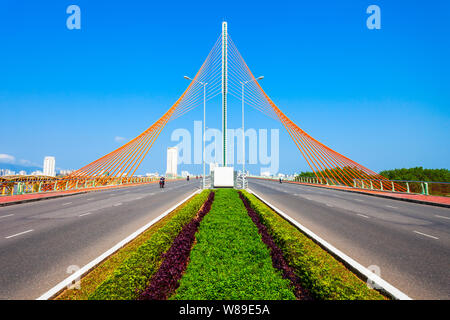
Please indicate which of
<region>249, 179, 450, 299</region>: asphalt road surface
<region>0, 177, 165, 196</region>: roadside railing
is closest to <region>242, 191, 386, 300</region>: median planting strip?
<region>249, 179, 450, 299</region>: asphalt road surface

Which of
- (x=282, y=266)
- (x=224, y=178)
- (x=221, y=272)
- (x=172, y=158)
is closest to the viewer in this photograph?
(x=221, y=272)

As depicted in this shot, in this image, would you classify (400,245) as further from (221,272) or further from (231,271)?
(221,272)

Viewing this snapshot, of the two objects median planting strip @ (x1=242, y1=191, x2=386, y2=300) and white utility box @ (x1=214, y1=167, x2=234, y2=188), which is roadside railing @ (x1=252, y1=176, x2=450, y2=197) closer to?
white utility box @ (x1=214, y1=167, x2=234, y2=188)

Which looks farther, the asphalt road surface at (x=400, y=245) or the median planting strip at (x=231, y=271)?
the asphalt road surface at (x=400, y=245)

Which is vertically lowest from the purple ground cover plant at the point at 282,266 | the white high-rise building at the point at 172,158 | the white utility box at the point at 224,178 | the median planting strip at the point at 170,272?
the purple ground cover plant at the point at 282,266

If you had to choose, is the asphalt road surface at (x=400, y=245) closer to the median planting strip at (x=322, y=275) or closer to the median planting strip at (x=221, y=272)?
the median planting strip at (x=322, y=275)

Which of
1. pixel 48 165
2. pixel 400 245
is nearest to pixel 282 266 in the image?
pixel 400 245

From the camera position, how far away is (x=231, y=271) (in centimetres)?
407

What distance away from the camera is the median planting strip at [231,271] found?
3361mm

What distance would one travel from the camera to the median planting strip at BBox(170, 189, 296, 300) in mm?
3361

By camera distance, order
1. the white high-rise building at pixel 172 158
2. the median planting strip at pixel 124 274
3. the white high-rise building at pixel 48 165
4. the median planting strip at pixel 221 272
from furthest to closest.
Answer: the white high-rise building at pixel 172 158
the white high-rise building at pixel 48 165
the median planting strip at pixel 221 272
the median planting strip at pixel 124 274

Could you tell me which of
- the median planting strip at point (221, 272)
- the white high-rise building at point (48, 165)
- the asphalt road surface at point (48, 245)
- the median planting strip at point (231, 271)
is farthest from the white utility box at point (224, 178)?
the white high-rise building at point (48, 165)

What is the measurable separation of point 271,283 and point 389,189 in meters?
26.2
